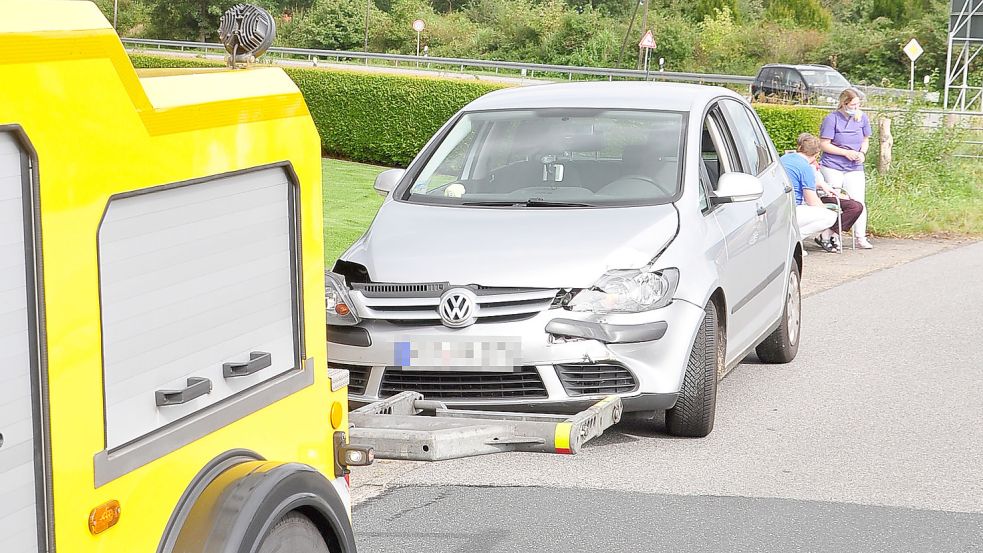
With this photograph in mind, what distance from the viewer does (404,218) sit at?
6777 mm

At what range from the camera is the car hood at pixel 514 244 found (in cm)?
600

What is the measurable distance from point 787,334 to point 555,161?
225cm

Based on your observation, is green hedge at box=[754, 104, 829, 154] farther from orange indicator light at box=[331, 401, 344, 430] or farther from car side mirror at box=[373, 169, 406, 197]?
orange indicator light at box=[331, 401, 344, 430]

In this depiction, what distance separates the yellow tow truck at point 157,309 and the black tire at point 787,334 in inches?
208

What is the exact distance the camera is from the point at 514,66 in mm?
51062

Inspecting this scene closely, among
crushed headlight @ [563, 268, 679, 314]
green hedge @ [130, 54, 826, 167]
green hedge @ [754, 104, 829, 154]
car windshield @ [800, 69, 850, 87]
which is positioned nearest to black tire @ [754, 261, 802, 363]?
crushed headlight @ [563, 268, 679, 314]

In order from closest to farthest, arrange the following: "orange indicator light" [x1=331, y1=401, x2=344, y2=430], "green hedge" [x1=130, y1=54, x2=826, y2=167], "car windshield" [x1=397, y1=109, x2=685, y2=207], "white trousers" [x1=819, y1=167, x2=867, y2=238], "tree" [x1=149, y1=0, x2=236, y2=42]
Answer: "orange indicator light" [x1=331, y1=401, x2=344, y2=430] → "car windshield" [x1=397, y1=109, x2=685, y2=207] → "white trousers" [x1=819, y1=167, x2=867, y2=238] → "green hedge" [x1=130, y1=54, x2=826, y2=167] → "tree" [x1=149, y1=0, x2=236, y2=42]

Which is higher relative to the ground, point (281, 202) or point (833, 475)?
point (281, 202)

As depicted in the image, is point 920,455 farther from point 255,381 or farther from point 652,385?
point 255,381

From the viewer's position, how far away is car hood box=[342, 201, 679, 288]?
6.00 m

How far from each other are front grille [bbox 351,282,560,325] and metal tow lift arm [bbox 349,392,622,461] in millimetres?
1097

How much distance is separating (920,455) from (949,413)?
0.96 m

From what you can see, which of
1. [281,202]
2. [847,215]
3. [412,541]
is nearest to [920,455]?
[412,541]

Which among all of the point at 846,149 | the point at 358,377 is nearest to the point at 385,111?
the point at 846,149
